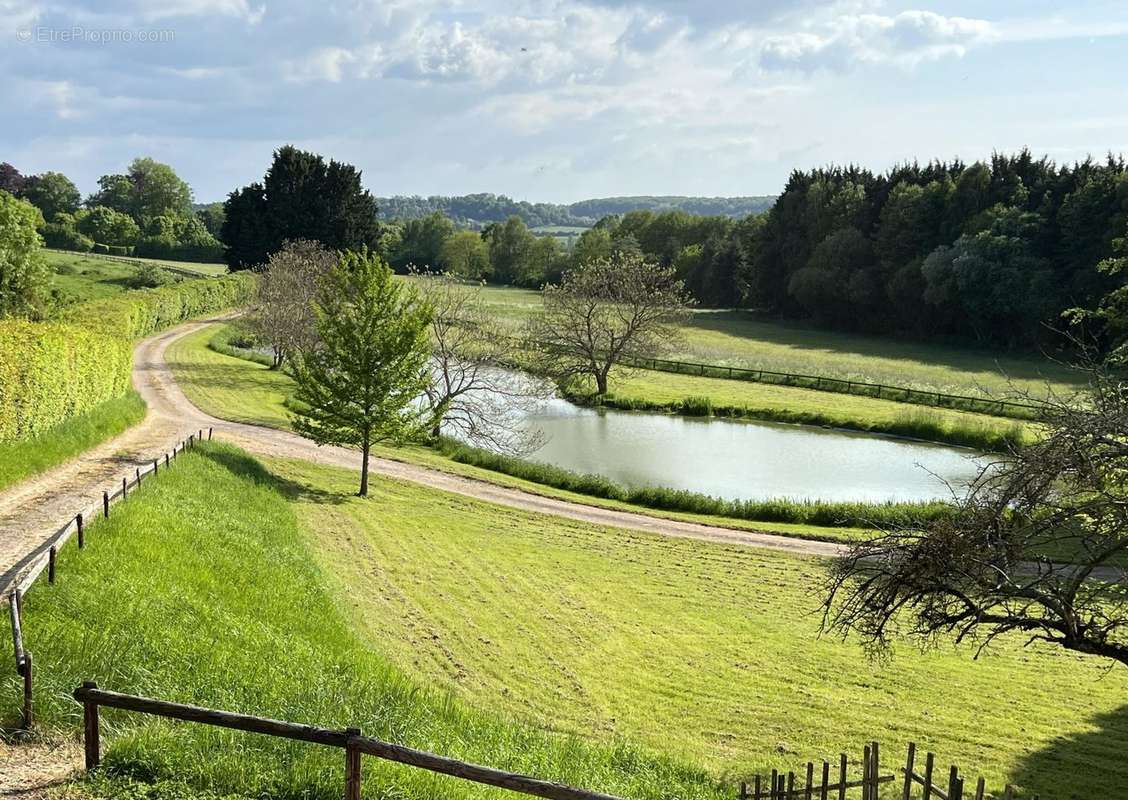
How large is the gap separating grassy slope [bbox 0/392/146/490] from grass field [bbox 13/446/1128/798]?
312 cm

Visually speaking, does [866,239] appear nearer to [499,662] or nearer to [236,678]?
[499,662]

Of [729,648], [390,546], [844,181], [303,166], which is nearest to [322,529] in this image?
[390,546]

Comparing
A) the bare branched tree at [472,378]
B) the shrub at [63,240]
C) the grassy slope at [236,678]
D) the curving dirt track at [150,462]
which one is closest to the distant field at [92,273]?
the shrub at [63,240]

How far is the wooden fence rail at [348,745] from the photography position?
7.32m

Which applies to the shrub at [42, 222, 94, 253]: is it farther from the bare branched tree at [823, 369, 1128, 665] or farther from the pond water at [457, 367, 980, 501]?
the bare branched tree at [823, 369, 1128, 665]

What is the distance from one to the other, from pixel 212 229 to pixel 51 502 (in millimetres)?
122815

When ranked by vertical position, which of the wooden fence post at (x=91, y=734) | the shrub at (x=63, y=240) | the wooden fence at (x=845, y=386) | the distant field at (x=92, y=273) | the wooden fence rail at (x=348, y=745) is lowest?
the wooden fence post at (x=91, y=734)

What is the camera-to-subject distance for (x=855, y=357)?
68.9 meters

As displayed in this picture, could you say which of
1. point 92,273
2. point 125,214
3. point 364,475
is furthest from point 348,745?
point 125,214

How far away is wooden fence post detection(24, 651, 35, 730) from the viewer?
888 centimetres

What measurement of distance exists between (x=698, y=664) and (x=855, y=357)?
183 ft

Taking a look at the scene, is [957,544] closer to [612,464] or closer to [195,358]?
[612,464]

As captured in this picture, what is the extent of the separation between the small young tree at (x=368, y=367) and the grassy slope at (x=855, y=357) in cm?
3324

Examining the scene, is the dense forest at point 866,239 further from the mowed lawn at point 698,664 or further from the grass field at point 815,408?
the mowed lawn at point 698,664
